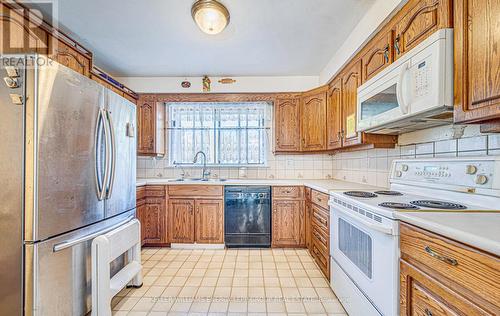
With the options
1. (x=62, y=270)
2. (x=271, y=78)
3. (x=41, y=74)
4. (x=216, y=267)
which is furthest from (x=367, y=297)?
(x=271, y=78)

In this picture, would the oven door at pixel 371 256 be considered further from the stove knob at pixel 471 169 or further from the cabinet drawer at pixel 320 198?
the stove knob at pixel 471 169

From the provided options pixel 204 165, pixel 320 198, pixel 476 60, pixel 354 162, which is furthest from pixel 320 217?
pixel 204 165

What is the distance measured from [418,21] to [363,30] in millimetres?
714

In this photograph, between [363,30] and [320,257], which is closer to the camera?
[363,30]

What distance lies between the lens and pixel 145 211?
10.1 feet

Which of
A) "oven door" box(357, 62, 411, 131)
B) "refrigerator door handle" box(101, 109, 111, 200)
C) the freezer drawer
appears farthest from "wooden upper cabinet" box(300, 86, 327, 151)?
the freezer drawer

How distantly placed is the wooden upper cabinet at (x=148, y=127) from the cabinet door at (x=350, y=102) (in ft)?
8.34

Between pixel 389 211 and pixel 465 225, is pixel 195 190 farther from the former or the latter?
pixel 465 225

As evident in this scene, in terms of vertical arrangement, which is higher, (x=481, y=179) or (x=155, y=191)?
(x=481, y=179)

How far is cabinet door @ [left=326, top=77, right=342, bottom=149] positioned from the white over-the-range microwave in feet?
2.26

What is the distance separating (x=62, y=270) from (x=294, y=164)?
2932 millimetres

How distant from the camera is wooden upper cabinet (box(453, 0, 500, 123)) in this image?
3.09 ft

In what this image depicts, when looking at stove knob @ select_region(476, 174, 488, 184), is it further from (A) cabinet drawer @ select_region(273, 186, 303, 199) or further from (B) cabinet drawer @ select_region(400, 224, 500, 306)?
(A) cabinet drawer @ select_region(273, 186, 303, 199)

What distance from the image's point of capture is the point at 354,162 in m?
2.83
